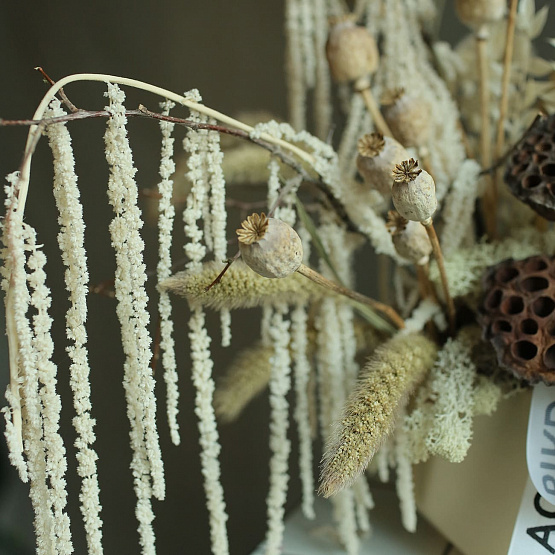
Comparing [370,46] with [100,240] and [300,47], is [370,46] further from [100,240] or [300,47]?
[100,240]

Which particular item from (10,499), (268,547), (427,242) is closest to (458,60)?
(427,242)

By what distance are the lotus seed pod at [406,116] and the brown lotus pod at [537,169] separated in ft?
0.24

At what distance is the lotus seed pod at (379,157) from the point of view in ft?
1.36

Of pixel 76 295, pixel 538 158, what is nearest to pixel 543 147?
pixel 538 158

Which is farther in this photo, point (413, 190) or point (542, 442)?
point (542, 442)

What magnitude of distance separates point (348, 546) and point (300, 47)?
0.47 metres

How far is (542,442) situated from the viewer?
1.49ft

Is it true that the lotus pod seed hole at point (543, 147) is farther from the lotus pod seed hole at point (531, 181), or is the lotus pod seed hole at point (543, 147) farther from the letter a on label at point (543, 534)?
the letter a on label at point (543, 534)

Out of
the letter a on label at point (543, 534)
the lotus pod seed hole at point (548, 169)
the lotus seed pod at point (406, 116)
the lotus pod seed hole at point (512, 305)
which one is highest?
the lotus seed pod at point (406, 116)

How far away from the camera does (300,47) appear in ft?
2.01

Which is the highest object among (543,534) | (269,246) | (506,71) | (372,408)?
(506,71)

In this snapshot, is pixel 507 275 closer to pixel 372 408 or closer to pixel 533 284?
pixel 533 284

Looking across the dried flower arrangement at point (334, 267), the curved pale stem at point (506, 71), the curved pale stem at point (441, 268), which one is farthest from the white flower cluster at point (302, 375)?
the curved pale stem at point (506, 71)

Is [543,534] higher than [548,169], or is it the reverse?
[548,169]
